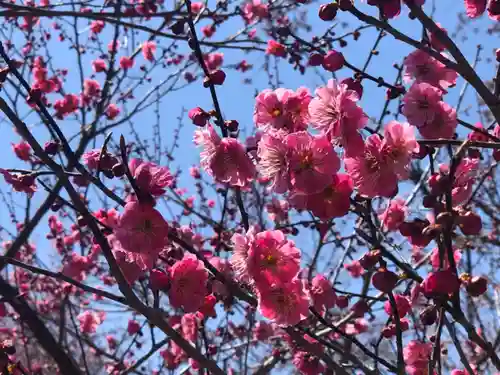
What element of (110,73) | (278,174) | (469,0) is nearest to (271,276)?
(278,174)

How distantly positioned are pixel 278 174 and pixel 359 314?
44.0 inches

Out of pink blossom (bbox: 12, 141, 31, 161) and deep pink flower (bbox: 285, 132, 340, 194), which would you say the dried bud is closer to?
deep pink flower (bbox: 285, 132, 340, 194)

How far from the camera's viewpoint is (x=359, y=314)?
8.91ft

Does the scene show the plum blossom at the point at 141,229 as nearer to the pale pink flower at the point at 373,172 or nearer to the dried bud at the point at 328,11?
the pale pink flower at the point at 373,172

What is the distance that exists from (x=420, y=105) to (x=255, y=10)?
12.3ft

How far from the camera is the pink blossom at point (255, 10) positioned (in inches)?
215

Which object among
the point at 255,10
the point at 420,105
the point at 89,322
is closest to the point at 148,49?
the point at 255,10

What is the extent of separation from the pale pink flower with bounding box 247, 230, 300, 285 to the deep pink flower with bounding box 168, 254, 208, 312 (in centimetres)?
24

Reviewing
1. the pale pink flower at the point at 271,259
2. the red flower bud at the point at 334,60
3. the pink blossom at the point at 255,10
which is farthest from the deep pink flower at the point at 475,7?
the pink blossom at the point at 255,10

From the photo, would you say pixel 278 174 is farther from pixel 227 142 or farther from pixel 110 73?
pixel 110 73

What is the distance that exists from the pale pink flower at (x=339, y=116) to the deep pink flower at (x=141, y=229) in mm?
645

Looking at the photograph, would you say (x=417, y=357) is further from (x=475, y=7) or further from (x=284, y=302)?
(x=475, y=7)

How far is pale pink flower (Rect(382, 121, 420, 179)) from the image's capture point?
1917 millimetres

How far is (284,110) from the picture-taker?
2098mm
